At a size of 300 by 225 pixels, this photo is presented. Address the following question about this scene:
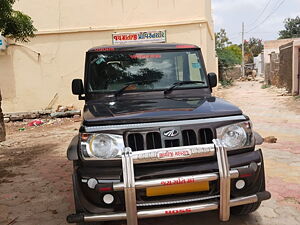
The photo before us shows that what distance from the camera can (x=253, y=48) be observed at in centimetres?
6169

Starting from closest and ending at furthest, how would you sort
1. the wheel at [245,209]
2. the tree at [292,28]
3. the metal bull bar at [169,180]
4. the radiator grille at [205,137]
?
1. the metal bull bar at [169,180]
2. the radiator grille at [205,137]
3. the wheel at [245,209]
4. the tree at [292,28]

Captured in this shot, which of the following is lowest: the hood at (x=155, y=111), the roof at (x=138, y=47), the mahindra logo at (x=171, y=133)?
the mahindra logo at (x=171, y=133)

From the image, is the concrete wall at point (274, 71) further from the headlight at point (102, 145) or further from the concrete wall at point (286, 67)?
the headlight at point (102, 145)

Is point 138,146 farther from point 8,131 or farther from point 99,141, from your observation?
point 8,131

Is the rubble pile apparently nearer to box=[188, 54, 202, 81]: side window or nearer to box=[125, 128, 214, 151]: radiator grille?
box=[188, 54, 202, 81]: side window

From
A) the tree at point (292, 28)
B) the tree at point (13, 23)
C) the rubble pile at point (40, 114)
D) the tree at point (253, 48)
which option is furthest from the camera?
the tree at point (253, 48)

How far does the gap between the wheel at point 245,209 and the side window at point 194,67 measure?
155 cm

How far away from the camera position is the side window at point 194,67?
3695 millimetres

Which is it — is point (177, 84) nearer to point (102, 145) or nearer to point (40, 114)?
point (102, 145)

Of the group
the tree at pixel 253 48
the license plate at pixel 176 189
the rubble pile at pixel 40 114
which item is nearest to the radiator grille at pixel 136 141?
the license plate at pixel 176 189

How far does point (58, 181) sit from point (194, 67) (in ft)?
8.30

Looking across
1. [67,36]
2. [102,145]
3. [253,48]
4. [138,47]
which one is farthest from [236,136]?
[253,48]

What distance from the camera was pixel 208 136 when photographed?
2430 millimetres

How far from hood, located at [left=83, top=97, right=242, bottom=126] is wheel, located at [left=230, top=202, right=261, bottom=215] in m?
0.88
